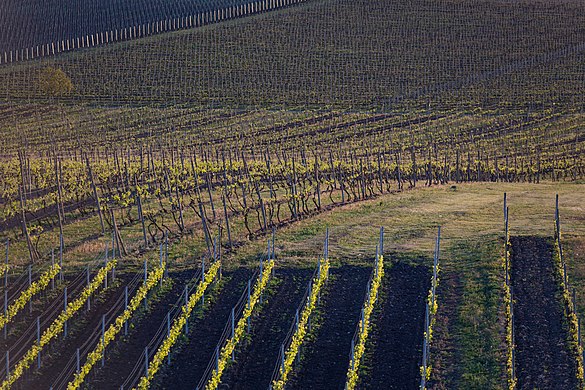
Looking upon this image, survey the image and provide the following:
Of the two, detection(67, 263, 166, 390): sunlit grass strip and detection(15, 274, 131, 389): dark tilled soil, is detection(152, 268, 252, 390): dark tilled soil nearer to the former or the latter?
detection(67, 263, 166, 390): sunlit grass strip

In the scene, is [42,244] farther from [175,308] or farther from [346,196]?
[346,196]

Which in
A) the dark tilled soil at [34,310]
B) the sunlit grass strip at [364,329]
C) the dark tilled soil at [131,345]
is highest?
the sunlit grass strip at [364,329]

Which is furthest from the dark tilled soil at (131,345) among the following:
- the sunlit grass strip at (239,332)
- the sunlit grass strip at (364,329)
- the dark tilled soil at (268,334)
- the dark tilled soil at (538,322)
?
the dark tilled soil at (538,322)

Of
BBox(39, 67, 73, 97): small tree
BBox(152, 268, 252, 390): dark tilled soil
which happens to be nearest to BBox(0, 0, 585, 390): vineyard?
BBox(152, 268, 252, 390): dark tilled soil

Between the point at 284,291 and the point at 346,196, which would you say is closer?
the point at 284,291

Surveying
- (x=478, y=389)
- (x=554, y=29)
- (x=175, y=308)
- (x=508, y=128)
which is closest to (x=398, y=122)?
(x=508, y=128)

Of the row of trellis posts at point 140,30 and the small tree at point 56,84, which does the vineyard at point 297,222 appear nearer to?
the small tree at point 56,84
